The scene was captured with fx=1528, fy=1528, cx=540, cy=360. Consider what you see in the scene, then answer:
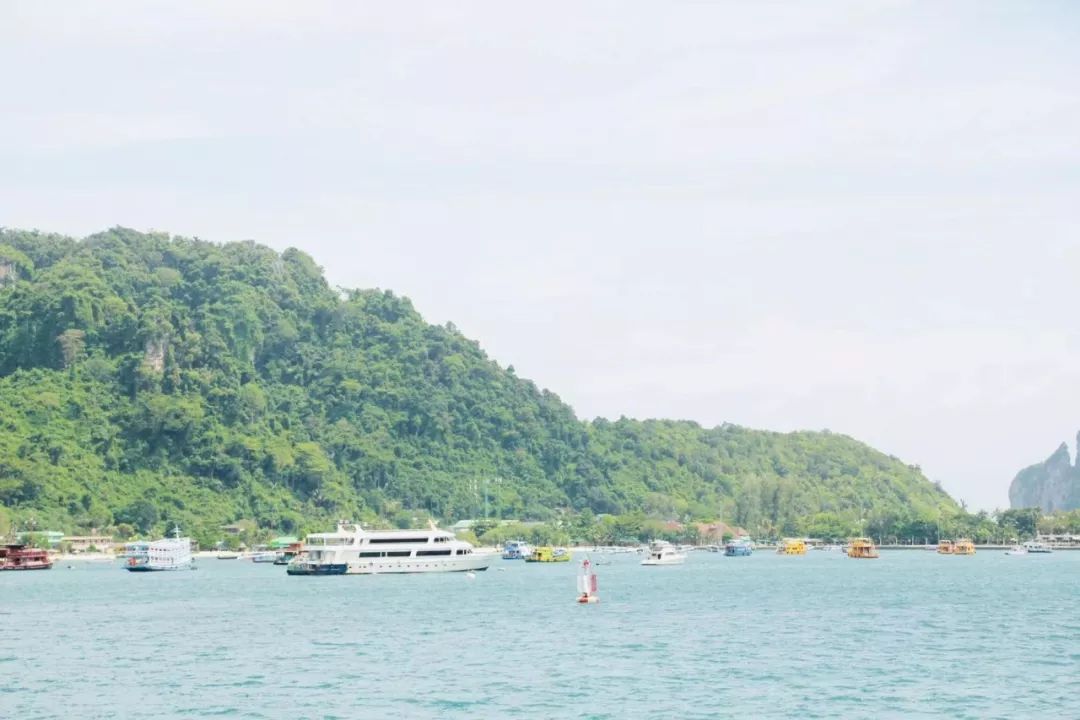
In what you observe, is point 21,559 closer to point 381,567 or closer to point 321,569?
point 321,569

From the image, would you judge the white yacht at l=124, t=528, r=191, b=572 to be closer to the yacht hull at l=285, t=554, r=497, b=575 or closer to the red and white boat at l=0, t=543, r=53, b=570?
the red and white boat at l=0, t=543, r=53, b=570

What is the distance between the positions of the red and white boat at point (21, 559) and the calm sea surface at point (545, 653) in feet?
204

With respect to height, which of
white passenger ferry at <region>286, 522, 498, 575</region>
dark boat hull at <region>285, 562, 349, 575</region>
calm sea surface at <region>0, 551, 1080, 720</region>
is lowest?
calm sea surface at <region>0, 551, 1080, 720</region>

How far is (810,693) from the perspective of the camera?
6266 cm

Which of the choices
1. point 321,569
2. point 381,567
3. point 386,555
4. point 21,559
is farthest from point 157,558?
point 381,567

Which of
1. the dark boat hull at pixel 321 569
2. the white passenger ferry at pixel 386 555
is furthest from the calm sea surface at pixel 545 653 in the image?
the white passenger ferry at pixel 386 555

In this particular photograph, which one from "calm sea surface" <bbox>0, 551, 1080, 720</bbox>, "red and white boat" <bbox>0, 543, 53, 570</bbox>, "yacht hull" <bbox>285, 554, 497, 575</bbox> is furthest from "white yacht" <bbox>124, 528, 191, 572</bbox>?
"calm sea surface" <bbox>0, 551, 1080, 720</bbox>

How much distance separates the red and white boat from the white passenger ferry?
4620 centimetres

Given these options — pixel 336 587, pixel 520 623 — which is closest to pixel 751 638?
pixel 520 623

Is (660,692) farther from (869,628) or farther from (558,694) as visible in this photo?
(869,628)

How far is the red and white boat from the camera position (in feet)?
639

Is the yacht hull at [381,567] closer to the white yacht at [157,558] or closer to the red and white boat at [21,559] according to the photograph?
the white yacht at [157,558]

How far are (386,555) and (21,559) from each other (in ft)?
192

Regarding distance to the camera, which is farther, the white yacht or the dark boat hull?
the white yacht
